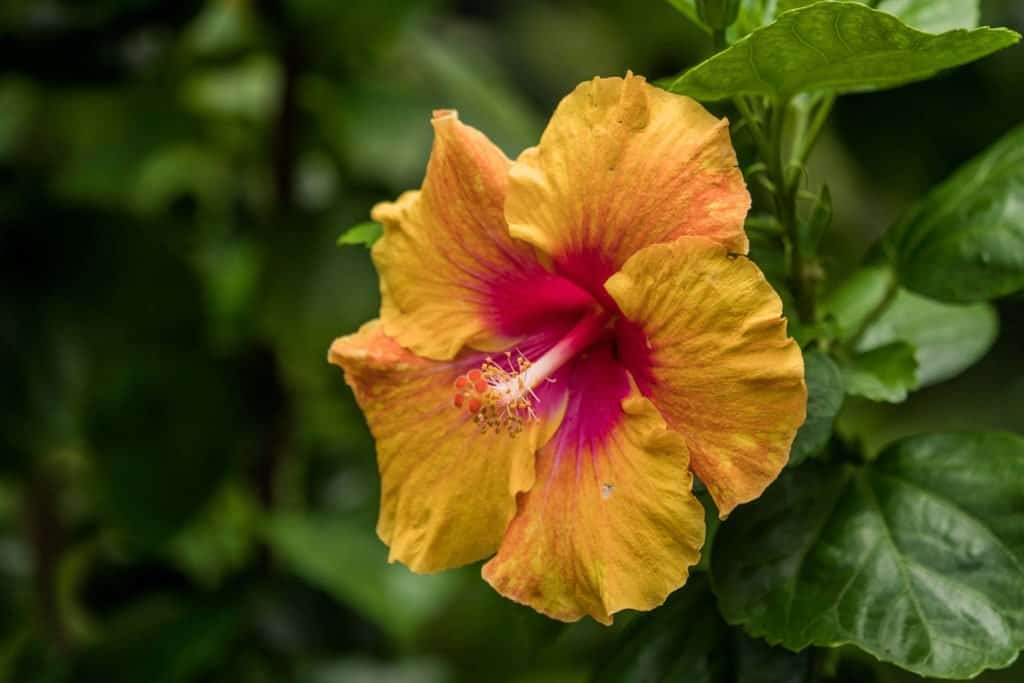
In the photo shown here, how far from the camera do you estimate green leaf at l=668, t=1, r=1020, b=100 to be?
0.92 meters

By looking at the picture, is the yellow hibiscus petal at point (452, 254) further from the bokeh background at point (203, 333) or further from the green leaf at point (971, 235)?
the bokeh background at point (203, 333)

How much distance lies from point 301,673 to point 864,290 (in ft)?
3.91

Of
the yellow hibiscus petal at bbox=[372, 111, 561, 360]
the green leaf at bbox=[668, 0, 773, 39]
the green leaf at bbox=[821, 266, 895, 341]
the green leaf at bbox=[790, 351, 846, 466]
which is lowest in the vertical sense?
the green leaf at bbox=[821, 266, 895, 341]

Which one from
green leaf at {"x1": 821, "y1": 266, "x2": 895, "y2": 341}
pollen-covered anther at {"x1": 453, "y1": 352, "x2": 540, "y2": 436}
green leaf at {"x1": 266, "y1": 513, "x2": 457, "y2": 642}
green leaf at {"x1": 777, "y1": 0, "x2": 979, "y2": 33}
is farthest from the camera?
green leaf at {"x1": 266, "y1": 513, "x2": 457, "y2": 642}

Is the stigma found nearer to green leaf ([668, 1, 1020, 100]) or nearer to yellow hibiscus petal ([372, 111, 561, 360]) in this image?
yellow hibiscus petal ([372, 111, 561, 360])

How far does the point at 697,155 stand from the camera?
3.16 feet

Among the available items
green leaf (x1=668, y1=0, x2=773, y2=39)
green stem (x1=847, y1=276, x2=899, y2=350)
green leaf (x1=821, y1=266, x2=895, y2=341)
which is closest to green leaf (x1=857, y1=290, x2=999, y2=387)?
green leaf (x1=821, y1=266, x2=895, y2=341)

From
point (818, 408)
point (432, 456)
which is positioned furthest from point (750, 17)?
point (432, 456)

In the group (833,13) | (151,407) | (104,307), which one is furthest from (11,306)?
(833,13)

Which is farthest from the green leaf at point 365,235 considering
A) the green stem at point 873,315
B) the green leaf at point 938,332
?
the green leaf at point 938,332

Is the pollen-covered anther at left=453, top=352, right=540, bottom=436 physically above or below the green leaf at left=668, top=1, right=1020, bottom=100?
below

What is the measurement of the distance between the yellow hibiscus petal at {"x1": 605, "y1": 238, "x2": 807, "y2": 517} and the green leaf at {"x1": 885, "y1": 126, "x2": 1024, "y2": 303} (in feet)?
1.06

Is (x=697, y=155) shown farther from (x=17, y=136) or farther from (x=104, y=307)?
(x=17, y=136)

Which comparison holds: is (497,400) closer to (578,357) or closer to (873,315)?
(578,357)
